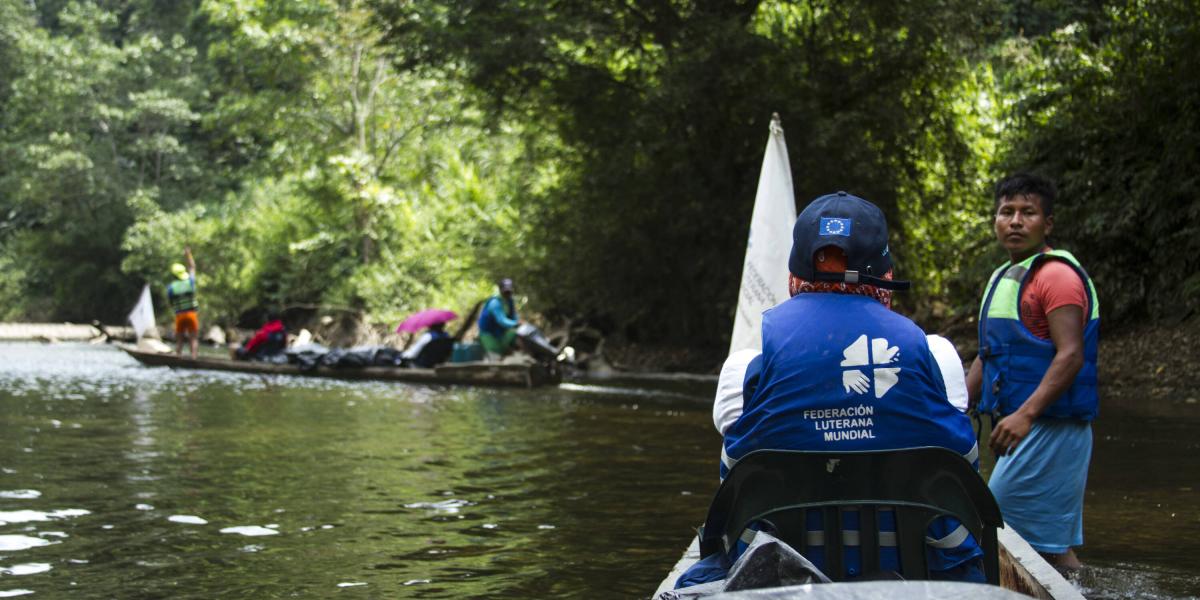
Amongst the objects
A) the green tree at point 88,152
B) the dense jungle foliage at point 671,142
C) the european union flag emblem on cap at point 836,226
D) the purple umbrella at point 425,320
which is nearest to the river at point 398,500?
the european union flag emblem on cap at point 836,226

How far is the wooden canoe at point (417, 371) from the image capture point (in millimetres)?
18672

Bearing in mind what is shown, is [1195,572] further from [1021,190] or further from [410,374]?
[410,374]

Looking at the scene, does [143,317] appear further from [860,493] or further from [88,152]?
[860,493]

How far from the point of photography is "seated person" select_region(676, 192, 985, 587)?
2.84 m

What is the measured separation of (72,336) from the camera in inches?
1403

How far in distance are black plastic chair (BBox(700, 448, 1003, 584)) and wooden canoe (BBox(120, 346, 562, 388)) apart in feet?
51.6

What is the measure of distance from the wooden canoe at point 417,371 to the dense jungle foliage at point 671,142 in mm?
4271

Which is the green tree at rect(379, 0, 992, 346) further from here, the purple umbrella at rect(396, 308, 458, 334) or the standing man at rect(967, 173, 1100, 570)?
the standing man at rect(967, 173, 1100, 570)

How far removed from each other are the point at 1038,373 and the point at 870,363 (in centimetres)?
177

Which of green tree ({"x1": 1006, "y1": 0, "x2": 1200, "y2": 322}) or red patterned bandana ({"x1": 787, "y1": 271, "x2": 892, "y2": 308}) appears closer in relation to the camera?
red patterned bandana ({"x1": 787, "y1": 271, "x2": 892, "y2": 308})

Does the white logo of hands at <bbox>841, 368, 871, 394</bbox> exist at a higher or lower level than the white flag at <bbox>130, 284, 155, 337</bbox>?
lower

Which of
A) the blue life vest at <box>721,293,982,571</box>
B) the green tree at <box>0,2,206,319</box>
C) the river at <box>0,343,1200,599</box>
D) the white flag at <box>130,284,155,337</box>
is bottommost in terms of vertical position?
the river at <box>0,343,1200,599</box>

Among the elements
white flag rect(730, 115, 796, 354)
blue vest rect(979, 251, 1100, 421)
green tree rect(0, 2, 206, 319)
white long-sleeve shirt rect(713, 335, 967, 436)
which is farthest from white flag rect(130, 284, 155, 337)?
white long-sleeve shirt rect(713, 335, 967, 436)

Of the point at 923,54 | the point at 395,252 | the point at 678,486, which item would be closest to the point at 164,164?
the point at 395,252
